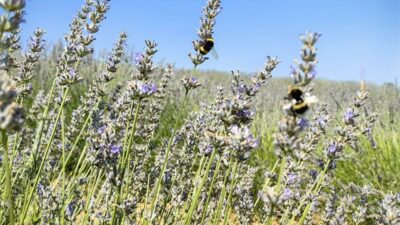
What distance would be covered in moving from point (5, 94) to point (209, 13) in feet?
5.08

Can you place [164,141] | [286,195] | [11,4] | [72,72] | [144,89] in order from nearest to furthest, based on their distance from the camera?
[11,4] < [286,195] < [144,89] < [72,72] < [164,141]

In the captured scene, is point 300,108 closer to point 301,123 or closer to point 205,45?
point 301,123

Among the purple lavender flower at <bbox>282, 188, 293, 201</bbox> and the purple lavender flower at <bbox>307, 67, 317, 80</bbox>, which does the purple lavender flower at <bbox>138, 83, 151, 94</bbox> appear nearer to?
the purple lavender flower at <bbox>282, 188, 293, 201</bbox>

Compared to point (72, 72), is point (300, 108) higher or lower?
lower

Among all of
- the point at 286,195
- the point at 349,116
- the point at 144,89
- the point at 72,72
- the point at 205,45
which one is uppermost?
the point at 205,45

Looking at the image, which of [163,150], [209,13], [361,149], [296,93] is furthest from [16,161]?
[361,149]

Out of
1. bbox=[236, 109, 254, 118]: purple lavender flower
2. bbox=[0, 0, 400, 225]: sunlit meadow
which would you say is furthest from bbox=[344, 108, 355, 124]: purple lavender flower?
bbox=[236, 109, 254, 118]: purple lavender flower

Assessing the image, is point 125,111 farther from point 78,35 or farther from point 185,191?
point 185,191

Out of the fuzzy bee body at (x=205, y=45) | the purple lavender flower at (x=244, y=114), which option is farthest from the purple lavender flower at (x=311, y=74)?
the fuzzy bee body at (x=205, y=45)

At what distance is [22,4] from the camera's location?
1244 mm

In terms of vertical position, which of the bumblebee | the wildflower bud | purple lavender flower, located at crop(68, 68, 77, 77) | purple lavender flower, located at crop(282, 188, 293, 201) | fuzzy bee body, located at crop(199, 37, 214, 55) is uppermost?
fuzzy bee body, located at crop(199, 37, 214, 55)

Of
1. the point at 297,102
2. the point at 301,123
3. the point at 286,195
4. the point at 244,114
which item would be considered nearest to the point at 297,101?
the point at 297,102

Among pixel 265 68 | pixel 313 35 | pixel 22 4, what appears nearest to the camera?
pixel 22 4

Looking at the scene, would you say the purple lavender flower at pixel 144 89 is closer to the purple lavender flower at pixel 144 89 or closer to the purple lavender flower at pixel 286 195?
the purple lavender flower at pixel 144 89
